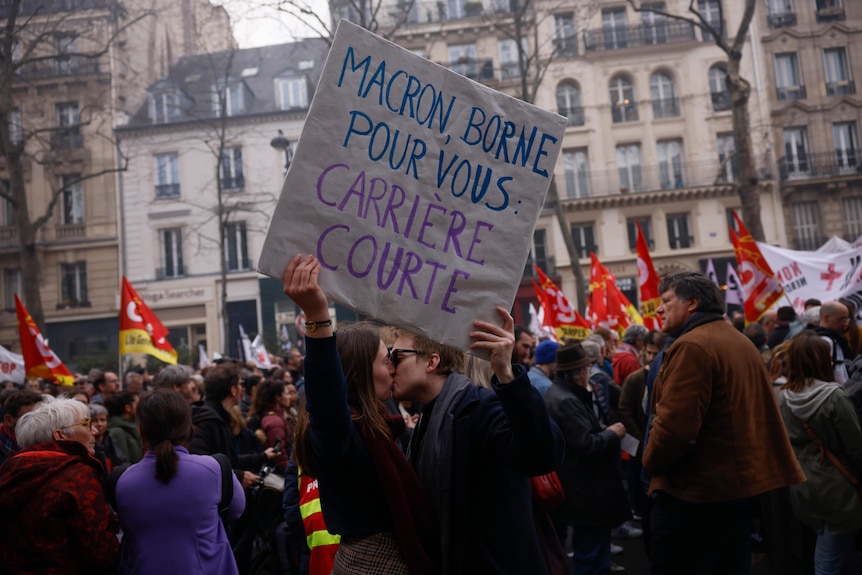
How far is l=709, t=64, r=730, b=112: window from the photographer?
32.1 meters

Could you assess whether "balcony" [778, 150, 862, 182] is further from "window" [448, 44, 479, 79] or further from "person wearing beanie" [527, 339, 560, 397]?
"person wearing beanie" [527, 339, 560, 397]

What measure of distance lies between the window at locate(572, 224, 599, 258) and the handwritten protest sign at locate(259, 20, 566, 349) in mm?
30157

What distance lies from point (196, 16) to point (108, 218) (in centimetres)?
1363

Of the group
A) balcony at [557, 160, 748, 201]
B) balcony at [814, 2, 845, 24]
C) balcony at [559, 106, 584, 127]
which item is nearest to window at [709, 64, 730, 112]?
balcony at [557, 160, 748, 201]

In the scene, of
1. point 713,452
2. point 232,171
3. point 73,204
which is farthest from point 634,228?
point 713,452

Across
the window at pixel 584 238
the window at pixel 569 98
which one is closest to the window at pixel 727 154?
the window at pixel 584 238

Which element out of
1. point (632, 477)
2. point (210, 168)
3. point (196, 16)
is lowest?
point (632, 477)

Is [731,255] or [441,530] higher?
[731,255]

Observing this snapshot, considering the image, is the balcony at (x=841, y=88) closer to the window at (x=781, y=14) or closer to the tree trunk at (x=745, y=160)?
the window at (x=781, y=14)

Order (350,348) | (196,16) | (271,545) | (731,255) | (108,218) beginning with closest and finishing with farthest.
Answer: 1. (350,348)
2. (271,545)
3. (731,255)
4. (108,218)
5. (196,16)

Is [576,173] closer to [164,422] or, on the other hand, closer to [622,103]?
[622,103]

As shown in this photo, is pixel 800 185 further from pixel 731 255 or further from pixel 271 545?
pixel 271 545

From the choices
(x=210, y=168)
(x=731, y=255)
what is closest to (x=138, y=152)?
(x=210, y=168)

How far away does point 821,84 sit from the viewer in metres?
31.5
